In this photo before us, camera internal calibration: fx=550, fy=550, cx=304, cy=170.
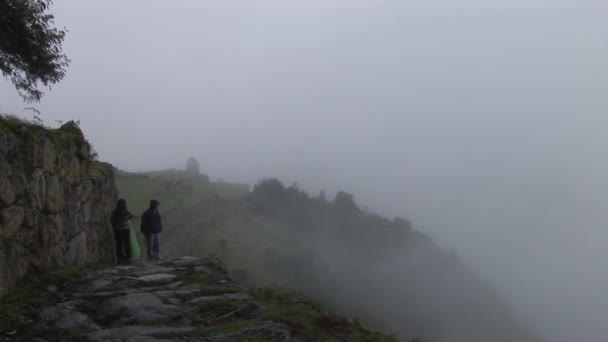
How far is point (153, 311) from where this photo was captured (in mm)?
7535

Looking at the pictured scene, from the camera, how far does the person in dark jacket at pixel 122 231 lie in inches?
536

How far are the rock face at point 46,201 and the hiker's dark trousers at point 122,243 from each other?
36 centimetres

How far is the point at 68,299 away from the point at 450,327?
40.1m

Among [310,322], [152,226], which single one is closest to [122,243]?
[152,226]

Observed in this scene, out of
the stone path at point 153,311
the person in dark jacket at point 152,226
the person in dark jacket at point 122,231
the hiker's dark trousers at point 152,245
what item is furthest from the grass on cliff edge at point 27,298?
the hiker's dark trousers at point 152,245

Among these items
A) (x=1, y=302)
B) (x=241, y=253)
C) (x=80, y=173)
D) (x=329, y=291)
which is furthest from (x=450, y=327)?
(x=1, y=302)

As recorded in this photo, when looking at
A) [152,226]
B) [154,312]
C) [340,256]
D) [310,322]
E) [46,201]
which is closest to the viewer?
[154,312]

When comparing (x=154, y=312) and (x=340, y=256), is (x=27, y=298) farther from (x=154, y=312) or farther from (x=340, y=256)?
(x=340, y=256)

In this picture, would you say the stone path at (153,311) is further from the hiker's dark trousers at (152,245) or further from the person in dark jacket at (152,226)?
the hiker's dark trousers at (152,245)

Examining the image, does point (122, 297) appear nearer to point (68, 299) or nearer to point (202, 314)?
point (68, 299)

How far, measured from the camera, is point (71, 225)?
436 inches

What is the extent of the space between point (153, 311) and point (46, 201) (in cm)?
360

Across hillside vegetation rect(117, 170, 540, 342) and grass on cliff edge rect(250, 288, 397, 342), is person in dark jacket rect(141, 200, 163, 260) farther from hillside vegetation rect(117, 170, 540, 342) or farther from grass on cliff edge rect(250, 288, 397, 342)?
hillside vegetation rect(117, 170, 540, 342)

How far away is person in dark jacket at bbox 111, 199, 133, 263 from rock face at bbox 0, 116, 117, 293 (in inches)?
14.8
